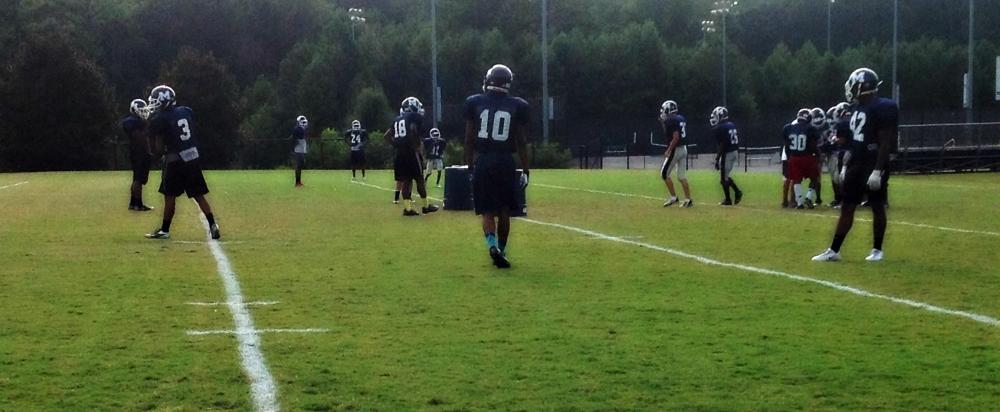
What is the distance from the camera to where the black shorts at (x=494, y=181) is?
42.3 ft

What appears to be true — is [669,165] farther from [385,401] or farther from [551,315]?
[385,401]

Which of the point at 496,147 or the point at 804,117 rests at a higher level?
the point at 804,117

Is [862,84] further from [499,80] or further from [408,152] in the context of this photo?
[408,152]

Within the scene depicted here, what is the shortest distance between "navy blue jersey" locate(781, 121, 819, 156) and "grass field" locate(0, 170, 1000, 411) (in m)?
5.27

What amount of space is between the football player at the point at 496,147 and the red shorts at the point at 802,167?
38.1 feet

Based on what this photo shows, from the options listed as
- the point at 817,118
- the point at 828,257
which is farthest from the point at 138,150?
the point at 828,257

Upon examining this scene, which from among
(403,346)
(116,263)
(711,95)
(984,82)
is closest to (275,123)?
(711,95)

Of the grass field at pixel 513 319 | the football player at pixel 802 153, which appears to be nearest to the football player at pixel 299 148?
the football player at pixel 802 153

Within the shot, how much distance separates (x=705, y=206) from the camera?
24266mm

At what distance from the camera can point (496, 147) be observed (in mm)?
12938

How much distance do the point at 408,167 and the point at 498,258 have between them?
8.66m

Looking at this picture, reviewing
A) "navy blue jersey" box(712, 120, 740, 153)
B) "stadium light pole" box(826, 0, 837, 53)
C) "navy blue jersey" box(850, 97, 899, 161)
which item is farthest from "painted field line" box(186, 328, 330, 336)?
"stadium light pole" box(826, 0, 837, 53)

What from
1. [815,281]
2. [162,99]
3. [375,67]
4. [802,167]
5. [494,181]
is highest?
[375,67]

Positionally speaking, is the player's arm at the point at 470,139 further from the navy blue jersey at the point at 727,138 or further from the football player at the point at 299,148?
the football player at the point at 299,148
